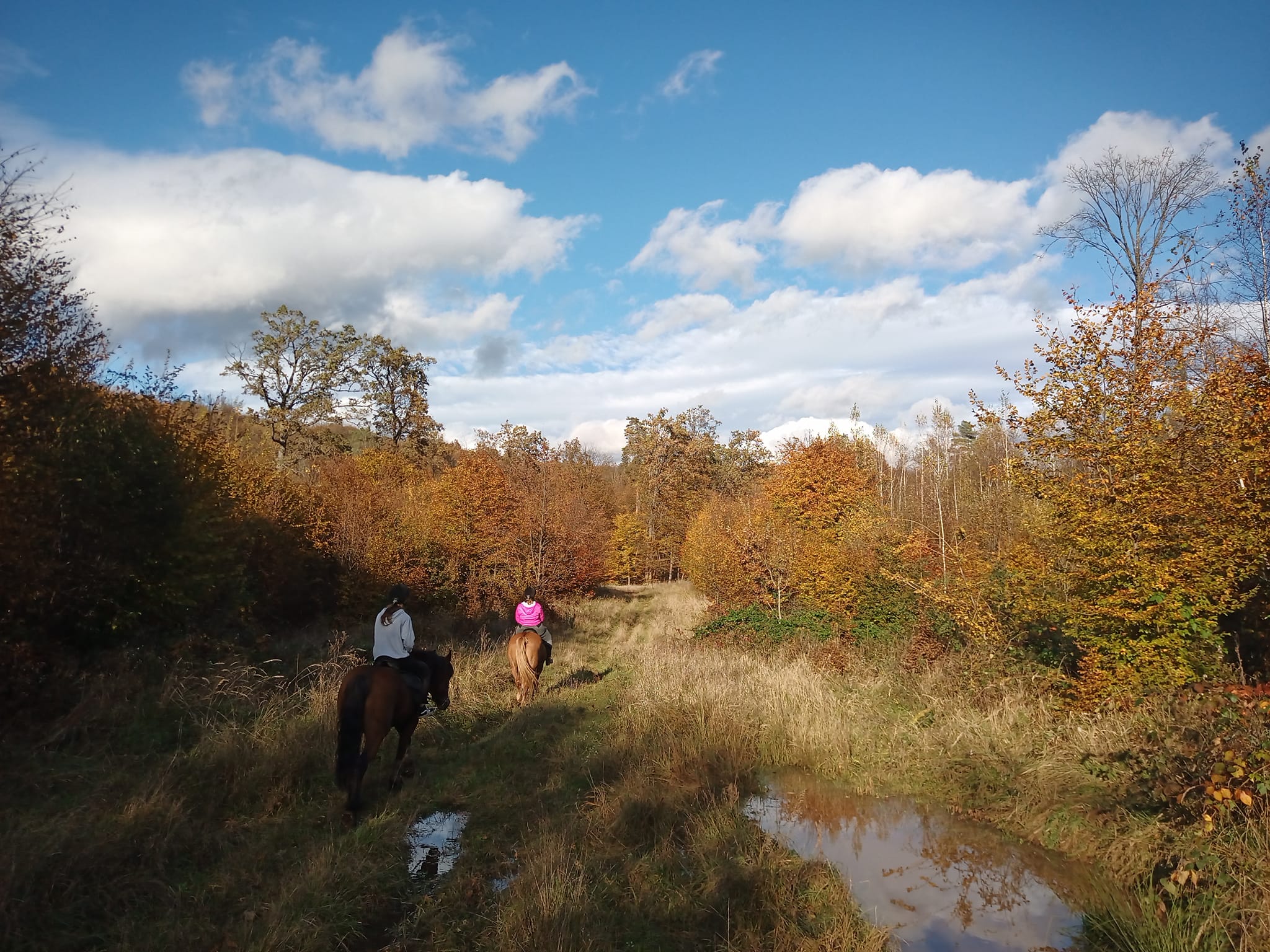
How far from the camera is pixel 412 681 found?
8.45 m

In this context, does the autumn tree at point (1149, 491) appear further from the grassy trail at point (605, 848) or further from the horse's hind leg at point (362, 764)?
the horse's hind leg at point (362, 764)

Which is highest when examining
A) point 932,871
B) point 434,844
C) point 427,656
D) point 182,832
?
point 427,656

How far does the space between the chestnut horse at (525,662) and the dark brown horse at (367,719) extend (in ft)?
12.3

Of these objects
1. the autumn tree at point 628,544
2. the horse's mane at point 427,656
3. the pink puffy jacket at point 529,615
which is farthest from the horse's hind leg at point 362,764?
the autumn tree at point 628,544

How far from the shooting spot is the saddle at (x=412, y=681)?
8.19m

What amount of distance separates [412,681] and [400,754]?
0.79m

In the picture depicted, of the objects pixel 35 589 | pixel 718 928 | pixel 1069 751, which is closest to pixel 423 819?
pixel 718 928

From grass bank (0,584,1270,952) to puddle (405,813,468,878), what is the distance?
0.15 m

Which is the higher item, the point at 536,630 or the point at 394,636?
the point at 394,636

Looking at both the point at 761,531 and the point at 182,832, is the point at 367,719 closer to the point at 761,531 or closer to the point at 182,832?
the point at 182,832

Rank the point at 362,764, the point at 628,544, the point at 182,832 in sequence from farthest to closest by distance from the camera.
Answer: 1. the point at 628,544
2. the point at 362,764
3. the point at 182,832

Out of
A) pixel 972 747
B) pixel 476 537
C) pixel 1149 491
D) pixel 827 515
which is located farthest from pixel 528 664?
pixel 827 515

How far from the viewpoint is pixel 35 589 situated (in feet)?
30.3

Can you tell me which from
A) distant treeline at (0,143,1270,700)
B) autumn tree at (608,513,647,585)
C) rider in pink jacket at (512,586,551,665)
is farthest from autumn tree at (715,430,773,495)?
rider in pink jacket at (512,586,551,665)
